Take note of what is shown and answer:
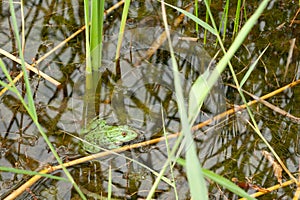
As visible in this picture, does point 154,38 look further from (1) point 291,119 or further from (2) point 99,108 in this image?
(1) point 291,119

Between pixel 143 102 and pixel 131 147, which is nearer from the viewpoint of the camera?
pixel 131 147

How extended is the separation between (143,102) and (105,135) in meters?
0.18

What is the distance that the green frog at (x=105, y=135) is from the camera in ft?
4.84

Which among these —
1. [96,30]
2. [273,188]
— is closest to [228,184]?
[273,188]

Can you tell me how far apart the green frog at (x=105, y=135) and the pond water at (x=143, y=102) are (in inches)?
1.1

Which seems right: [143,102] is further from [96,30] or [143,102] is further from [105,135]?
[96,30]

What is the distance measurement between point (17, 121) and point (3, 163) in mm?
155

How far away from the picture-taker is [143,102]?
160cm

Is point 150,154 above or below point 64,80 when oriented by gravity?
below

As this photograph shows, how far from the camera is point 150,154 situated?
1.47m

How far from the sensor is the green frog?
148 centimetres

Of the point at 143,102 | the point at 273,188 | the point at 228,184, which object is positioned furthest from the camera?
the point at 143,102

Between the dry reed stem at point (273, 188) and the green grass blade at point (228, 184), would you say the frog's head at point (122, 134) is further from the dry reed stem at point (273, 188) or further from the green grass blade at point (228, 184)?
the green grass blade at point (228, 184)

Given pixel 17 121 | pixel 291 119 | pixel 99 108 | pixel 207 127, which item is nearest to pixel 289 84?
pixel 291 119
